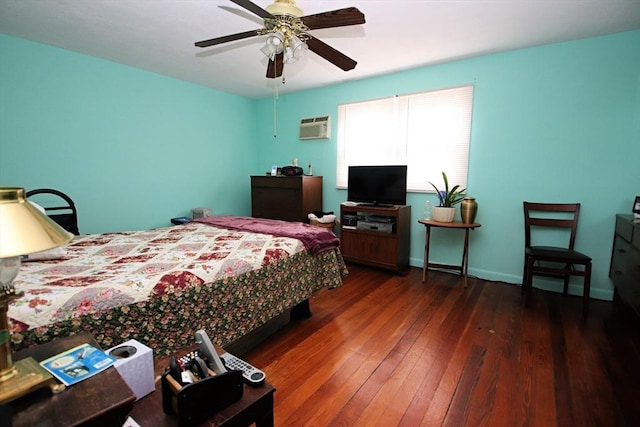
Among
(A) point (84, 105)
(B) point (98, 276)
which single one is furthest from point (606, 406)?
(A) point (84, 105)

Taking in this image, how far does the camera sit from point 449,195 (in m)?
3.17

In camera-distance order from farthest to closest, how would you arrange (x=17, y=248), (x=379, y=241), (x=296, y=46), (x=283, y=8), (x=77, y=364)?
(x=379, y=241) < (x=296, y=46) < (x=283, y=8) < (x=77, y=364) < (x=17, y=248)

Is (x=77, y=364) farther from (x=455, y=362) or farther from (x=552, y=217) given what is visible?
(x=552, y=217)

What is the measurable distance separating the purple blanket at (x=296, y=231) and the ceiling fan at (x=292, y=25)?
4.23 feet

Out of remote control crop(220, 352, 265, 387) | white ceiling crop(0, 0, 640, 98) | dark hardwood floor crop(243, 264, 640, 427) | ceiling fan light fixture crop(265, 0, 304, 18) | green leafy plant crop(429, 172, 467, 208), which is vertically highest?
white ceiling crop(0, 0, 640, 98)

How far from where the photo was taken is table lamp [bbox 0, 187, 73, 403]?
611mm

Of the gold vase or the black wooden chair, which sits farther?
the gold vase

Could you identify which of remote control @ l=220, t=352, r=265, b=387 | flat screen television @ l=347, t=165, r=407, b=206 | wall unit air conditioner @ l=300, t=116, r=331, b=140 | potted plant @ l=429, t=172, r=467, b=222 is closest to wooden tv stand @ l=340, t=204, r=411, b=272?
flat screen television @ l=347, t=165, r=407, b=206

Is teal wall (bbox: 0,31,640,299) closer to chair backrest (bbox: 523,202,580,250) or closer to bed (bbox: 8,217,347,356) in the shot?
chair backrest (bbox: 523,202,580,250)

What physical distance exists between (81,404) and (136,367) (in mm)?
216

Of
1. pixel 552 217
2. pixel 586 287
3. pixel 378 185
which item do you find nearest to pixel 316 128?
pixel 378 185

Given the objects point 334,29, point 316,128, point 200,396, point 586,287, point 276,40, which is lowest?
point 586,287

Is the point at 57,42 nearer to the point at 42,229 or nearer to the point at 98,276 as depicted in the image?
the point at 98,276

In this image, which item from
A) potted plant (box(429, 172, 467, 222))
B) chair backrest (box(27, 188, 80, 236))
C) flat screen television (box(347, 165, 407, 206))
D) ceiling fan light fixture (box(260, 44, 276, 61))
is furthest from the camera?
flat screen television (box(347, 165, 407, 206))
